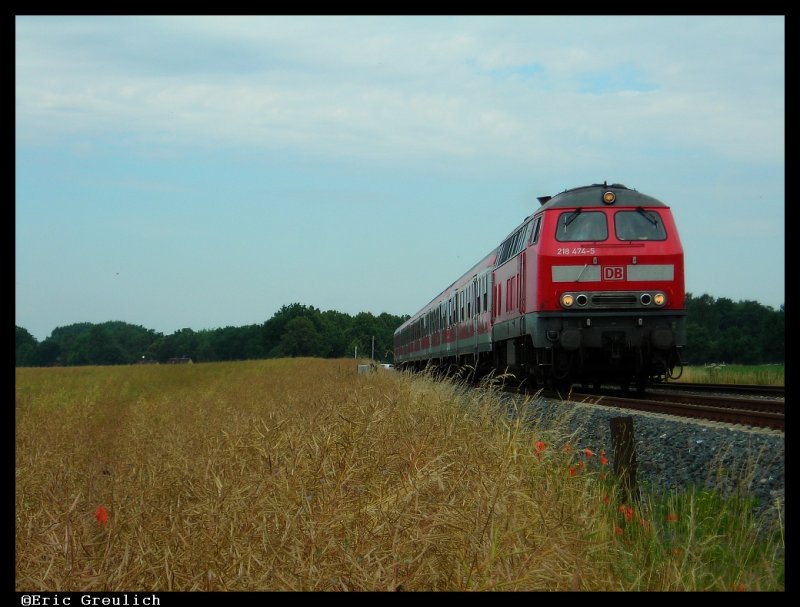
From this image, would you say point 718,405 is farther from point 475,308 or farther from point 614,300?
point 475,308

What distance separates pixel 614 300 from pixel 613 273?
0.45m

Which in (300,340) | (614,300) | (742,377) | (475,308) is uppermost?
(475,308)

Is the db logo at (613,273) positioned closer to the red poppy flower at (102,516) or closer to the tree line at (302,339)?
the red poppy flower at (102,516)

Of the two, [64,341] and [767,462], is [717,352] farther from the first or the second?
[64,341]

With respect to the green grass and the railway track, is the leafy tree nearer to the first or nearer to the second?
the green grass

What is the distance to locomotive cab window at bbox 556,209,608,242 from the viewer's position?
1455cm

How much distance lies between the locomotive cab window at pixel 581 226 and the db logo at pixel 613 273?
0.54m

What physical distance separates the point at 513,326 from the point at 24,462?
29.1 feet

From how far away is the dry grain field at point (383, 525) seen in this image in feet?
15.9

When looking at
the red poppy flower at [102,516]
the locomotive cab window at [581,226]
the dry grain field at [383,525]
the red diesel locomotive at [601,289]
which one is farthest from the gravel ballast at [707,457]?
the locomotive cab window at [581,226]

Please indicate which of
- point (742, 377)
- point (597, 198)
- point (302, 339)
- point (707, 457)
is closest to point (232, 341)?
point (302, 339)

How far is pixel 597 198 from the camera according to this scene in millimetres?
14906

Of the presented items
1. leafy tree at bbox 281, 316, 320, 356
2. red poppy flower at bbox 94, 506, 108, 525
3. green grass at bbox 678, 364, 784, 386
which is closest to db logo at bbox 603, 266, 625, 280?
green grass at bbox 678, 364, 784, 386
